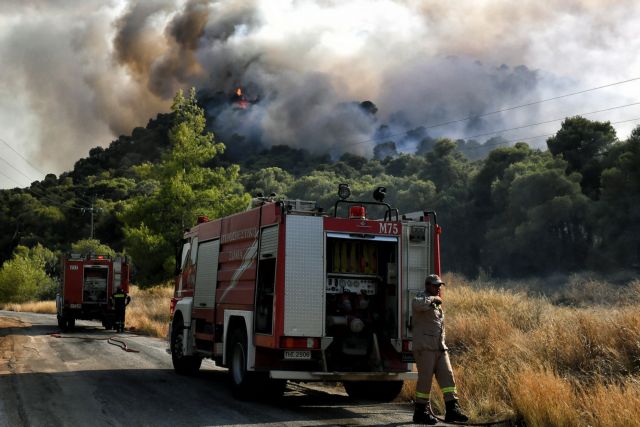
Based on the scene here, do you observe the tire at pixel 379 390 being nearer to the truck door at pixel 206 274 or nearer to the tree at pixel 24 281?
the truck door at pixel 206 274

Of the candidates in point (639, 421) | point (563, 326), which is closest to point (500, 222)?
point (563, 326)

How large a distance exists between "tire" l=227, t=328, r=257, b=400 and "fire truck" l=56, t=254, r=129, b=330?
18.3 meters

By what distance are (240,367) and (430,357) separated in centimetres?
315

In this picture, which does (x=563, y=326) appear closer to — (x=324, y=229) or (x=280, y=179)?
(x=324, y=229)

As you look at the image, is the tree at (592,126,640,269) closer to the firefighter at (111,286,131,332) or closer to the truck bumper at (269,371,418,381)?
the firefighter at (111,286,131,332)

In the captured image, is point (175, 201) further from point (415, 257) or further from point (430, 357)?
point (430, 357)

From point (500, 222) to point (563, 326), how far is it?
4716cm

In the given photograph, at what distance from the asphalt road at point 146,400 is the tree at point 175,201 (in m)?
13.7

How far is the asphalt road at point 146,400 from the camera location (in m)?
8.45

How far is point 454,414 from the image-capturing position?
813cm

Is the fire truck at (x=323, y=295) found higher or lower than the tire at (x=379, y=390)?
higher

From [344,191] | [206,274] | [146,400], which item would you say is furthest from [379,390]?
[206,274]

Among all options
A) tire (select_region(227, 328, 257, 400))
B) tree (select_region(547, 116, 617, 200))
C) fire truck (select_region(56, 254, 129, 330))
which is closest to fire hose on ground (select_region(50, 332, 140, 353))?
fire truck (select_region(56, 254, 129, 330))

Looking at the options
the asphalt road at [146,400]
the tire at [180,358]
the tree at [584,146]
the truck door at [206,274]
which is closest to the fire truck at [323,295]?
the asphalt road at [146,400]
